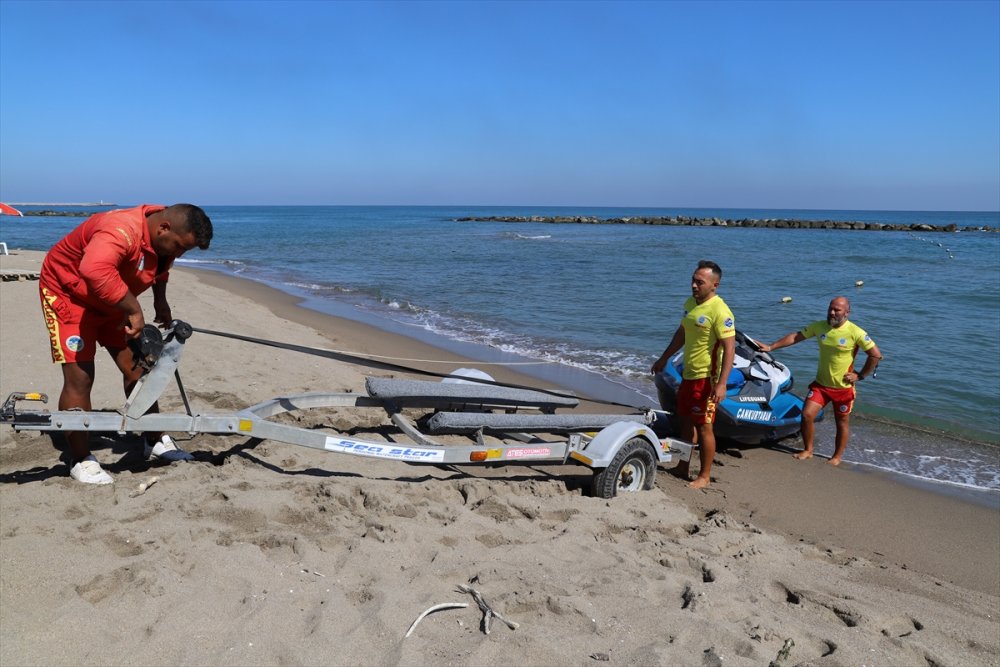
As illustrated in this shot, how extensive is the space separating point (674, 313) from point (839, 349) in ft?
28.5

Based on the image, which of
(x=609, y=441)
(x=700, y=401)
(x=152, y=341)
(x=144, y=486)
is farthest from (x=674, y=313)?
(x=152, y=341)

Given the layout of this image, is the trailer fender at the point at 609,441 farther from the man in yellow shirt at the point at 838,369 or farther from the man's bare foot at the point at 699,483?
the man in yellow shirt at the point at 838,369

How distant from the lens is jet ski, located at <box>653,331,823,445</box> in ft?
21.2

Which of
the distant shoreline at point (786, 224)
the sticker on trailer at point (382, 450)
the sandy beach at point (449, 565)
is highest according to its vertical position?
the distant shoreline at point (786, 224)

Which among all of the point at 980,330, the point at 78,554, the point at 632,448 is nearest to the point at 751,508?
the point at 632,448

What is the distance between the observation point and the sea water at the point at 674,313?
8016 millimetres

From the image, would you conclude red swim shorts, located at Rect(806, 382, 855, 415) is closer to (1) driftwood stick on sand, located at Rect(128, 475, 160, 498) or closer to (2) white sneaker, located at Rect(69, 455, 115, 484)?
(1) driftwood stick on sand, located at Rect(128, 475, 160, 498)

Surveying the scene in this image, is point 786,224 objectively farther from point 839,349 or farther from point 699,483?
point 699,483

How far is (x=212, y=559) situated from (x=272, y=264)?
25.3 metres

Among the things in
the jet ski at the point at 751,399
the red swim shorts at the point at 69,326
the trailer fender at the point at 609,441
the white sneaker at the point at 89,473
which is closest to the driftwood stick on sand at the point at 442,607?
the trailer fender at the point at 609,441

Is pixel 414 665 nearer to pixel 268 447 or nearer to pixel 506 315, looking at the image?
pixel 268 447

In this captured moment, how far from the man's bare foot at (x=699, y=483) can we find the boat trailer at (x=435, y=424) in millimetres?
383

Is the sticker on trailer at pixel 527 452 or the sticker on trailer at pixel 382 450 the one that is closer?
the sticker on trailer at pixel 382 450

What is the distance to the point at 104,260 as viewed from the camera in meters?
3.64
